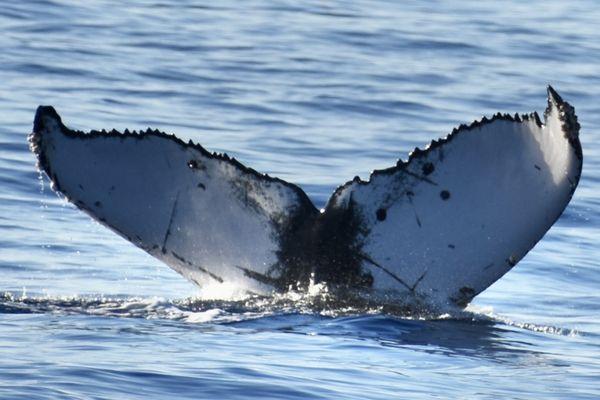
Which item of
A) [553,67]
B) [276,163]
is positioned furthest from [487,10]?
[276,163]

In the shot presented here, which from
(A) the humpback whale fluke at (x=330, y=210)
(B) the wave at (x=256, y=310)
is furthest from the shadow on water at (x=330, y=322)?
(A) the humpback whale fluke at (x=330, y=210)

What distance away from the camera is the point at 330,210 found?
753 cm

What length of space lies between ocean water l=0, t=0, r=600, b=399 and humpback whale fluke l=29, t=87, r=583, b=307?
21 cm

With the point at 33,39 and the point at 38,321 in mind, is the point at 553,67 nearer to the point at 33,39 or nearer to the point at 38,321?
the point at 33,39

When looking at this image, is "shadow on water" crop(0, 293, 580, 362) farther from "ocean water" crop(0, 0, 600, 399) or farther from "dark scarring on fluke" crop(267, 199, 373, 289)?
"dark scarring on fluke" crop(267, 199, 373, 289)

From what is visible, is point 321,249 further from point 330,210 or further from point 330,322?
point 330,322

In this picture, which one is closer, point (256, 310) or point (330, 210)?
point (330, 210)

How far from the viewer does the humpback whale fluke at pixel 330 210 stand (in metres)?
7.25

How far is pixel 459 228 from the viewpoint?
736 centimetres

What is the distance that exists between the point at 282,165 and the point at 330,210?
6.47m

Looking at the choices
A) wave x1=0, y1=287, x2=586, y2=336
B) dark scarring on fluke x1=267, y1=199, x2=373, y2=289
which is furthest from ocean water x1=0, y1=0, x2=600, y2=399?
dark scarring on fluke x1=267, y1=199, x2=373, y2=289

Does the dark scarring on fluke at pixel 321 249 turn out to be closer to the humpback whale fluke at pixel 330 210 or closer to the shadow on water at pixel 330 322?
the humpback whale fluke at pixel 330 210

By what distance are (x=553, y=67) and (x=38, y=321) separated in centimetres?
1386

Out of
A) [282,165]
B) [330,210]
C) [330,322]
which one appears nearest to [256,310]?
[330,322]
